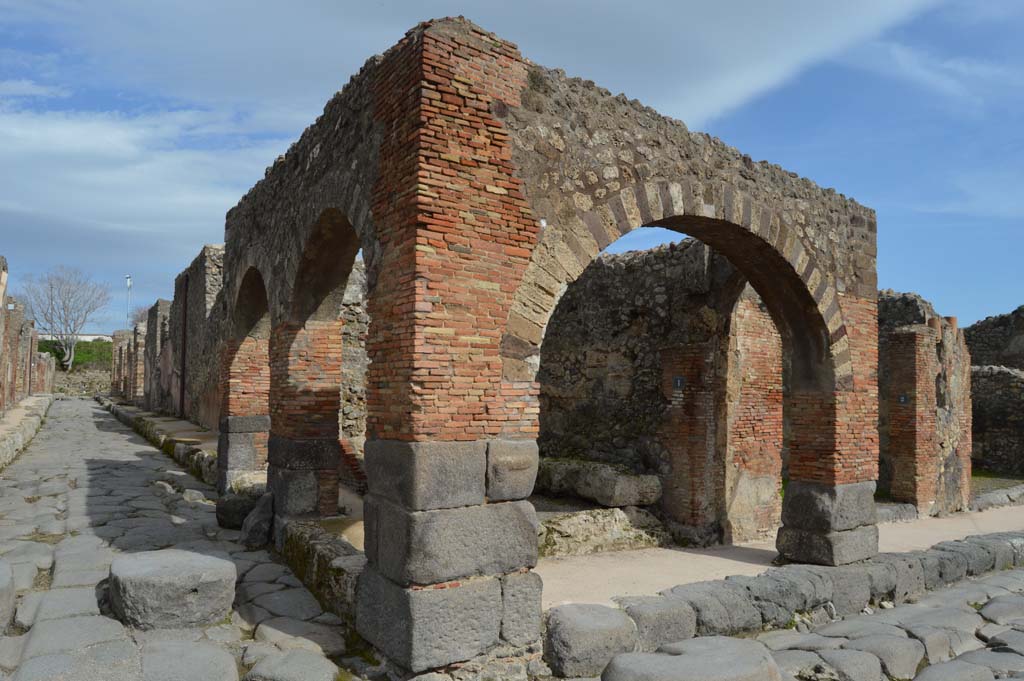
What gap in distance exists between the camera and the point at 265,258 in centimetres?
827

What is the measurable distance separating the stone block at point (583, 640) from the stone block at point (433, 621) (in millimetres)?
443

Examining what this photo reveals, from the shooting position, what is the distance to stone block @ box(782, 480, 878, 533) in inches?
282

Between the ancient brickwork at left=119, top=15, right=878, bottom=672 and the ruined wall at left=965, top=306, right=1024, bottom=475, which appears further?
the ruined wall at left=965, top=306, right=1024, bottom=475

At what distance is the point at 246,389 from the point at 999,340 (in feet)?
69.6

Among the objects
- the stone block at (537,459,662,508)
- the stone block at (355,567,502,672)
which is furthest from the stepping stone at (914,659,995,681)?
the stone block at (537,459,662,508)

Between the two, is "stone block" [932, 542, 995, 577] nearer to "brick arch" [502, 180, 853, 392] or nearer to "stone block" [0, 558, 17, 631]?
"brick arch" [502, 180, 853, 392]

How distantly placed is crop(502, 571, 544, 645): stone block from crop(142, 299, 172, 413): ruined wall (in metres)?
18.7

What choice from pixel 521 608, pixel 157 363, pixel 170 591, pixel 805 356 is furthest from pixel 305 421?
pixel 157 363

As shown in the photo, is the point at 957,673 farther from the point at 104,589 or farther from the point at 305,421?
the point at 104,589

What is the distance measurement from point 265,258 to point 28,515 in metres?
3.96

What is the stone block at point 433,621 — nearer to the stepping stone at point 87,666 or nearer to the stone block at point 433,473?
the stone block at point 433,473

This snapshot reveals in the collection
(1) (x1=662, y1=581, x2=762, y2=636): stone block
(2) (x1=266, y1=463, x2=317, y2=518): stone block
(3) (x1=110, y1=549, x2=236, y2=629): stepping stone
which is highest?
(2) (x1=266, y1=463, x2=317, y2=518): stone block

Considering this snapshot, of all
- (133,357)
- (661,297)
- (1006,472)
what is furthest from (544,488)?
(133,357)

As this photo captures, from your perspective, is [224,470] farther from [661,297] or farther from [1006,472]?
[1006,472]
